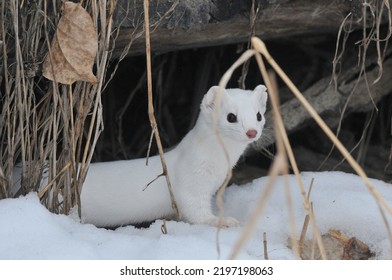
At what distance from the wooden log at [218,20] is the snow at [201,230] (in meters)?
0.69

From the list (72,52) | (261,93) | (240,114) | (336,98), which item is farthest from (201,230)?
(336,98)

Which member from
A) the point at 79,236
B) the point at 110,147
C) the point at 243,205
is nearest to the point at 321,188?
the point at 243,205

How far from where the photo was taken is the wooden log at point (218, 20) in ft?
8.95

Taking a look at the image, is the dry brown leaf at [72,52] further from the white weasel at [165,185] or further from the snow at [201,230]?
the white weasel at [165,185]

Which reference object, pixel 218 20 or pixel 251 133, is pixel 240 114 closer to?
pixel 251 133

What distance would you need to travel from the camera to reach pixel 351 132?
4172mm

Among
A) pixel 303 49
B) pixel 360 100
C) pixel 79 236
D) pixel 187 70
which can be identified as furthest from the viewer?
pixel 187 70

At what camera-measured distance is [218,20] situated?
282cm

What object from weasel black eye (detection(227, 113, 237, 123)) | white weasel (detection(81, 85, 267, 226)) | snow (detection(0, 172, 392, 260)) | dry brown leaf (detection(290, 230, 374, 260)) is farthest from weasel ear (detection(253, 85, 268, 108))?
dry brown leaf (detection(290, 230, 374, 260))

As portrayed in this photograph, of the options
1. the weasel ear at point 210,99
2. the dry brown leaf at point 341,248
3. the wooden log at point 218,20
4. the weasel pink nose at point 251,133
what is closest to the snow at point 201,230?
the dry brown leaf at point 341,248

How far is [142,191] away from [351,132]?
1683 mm

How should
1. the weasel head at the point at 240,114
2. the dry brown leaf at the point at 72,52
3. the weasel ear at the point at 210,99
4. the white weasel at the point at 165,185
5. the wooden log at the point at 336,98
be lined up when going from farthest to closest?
the wooden log at the point at 336,98 → the white weasel at the point at 165,185 → the weasel ear at the point at 210,99 → the weasel head at the point at 240,114 → the dry brown leaf at the point at 72,52
